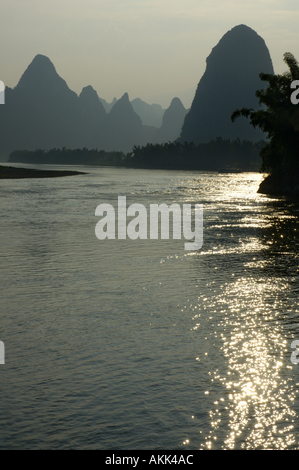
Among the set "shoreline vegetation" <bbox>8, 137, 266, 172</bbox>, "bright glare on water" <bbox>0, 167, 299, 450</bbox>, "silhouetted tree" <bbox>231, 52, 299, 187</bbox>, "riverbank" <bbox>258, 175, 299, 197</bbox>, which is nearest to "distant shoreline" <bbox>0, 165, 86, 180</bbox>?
"riverbank" <bbox>258, 175, 299, 197</bbox>

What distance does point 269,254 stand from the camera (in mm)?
14875

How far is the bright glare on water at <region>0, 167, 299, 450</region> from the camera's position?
4.98 m

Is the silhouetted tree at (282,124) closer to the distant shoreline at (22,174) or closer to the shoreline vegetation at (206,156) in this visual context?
the distant shoreline at (22,174)

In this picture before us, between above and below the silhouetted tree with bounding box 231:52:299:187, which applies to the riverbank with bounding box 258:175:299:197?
below

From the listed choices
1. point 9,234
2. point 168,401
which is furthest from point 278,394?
point 9,234

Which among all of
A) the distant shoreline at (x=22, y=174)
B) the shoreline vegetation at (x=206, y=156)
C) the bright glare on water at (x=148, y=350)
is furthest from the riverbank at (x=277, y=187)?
the shoreline vegetation at (x=206, y=156)

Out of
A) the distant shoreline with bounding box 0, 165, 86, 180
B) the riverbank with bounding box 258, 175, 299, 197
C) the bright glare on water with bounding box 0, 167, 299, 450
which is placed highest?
the distant shoreline with bounding box 0, 165, 86, 180

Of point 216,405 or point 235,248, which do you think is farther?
point 235,248

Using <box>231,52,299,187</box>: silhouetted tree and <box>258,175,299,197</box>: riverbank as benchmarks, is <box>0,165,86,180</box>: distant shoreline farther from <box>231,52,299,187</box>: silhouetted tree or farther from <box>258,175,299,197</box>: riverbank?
<box>231,52,299,187</box>: silhouetted tree

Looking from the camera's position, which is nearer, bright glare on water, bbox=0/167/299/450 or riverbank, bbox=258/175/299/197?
bright glare on water, bbox=0/167/299/450

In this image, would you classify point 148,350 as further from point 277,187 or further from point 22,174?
point 22,174

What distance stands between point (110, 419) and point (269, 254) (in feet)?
34.2

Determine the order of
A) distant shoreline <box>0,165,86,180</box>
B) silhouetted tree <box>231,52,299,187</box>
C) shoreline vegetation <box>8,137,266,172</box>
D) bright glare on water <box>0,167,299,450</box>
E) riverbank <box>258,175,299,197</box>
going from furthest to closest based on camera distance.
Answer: shoreline vegetation <box>8,137,266,172</box> → distant shoreline <box>0,165,86,180</box> → riverbank <box>258,175,299,197</box> → silhouetted tree <box>231,52,299,187</box> → bright glare on water <box>0,167,299,450</box>
